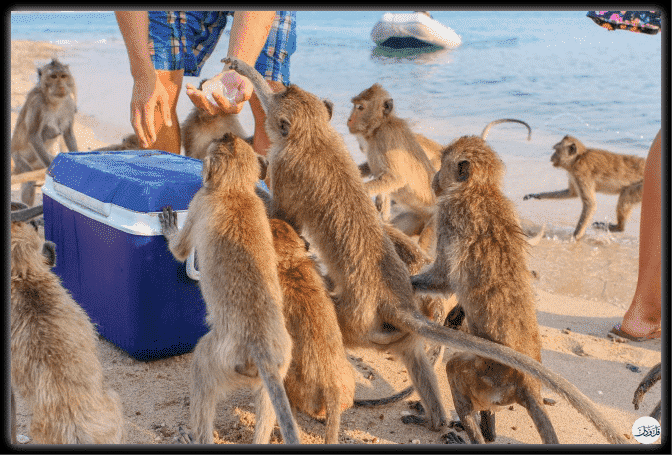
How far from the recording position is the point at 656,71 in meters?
16.1

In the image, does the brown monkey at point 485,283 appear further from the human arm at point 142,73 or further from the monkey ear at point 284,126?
the human arm at point 142,73

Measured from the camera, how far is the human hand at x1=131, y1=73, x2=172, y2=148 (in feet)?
17.5

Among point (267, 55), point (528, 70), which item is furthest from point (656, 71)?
point (267, 55)

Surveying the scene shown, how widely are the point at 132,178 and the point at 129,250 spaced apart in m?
0.43

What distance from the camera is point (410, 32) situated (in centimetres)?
2041

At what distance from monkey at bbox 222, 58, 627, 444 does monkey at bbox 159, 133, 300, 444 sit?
44 centimetres

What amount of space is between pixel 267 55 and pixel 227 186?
8.16 ft

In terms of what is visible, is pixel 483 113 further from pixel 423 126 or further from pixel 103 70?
pixel 103 70

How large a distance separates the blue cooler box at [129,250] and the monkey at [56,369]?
0.72 meters

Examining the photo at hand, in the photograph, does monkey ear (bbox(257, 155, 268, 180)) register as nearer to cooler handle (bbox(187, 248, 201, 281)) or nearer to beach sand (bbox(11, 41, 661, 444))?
cooler handle (bbox(187, 248, 201, 281))

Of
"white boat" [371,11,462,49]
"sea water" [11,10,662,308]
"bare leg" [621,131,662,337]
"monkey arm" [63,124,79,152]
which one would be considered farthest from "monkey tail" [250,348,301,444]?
"white boat" [371,11,462,49]

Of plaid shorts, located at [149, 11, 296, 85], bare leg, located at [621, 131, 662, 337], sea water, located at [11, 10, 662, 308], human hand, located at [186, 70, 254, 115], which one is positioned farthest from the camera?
sea water, located at [11, 10, 662, 308]

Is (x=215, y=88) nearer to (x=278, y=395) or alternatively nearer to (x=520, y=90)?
(x=278, y=395)

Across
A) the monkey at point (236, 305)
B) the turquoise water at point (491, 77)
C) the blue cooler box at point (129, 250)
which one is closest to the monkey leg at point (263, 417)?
the monkey at point (236, 305)
